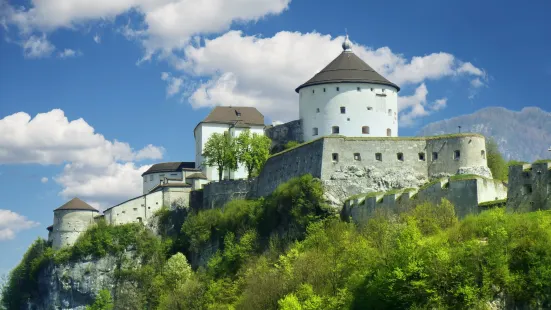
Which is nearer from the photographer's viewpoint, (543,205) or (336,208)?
(543,205)

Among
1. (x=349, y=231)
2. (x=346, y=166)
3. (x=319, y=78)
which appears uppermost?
(x=319, y=78)

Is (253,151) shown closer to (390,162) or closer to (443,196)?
(390,162)

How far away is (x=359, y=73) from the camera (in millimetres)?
81312

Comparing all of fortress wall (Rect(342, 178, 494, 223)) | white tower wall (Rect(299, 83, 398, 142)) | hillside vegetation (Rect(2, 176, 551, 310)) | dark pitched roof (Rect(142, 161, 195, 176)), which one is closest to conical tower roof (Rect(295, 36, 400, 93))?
white tower wall (Rect(299, 83, 398, 142))

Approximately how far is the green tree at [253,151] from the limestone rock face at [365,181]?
54.1ft

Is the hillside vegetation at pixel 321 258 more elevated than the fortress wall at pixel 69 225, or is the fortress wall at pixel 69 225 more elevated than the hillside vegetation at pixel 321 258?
the fortress wall at pixel 69 225

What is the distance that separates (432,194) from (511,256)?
14694mm

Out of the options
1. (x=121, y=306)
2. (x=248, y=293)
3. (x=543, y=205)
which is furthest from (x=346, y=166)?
(x=121, y=306)

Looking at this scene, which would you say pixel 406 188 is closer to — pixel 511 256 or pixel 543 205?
pixel 543 205

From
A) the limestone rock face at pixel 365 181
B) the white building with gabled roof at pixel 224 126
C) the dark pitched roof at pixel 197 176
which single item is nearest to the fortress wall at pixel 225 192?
the dark pitched roof at pixel 197 176

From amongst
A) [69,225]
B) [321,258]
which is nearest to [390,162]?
[321,258]

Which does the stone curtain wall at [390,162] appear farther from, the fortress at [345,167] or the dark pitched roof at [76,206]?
the dark pitched roof at [76,206]

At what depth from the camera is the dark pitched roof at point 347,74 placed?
80438 millimetres

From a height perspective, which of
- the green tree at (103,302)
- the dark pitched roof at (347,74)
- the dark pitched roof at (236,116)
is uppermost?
the dark pitched roof at (347,74)
